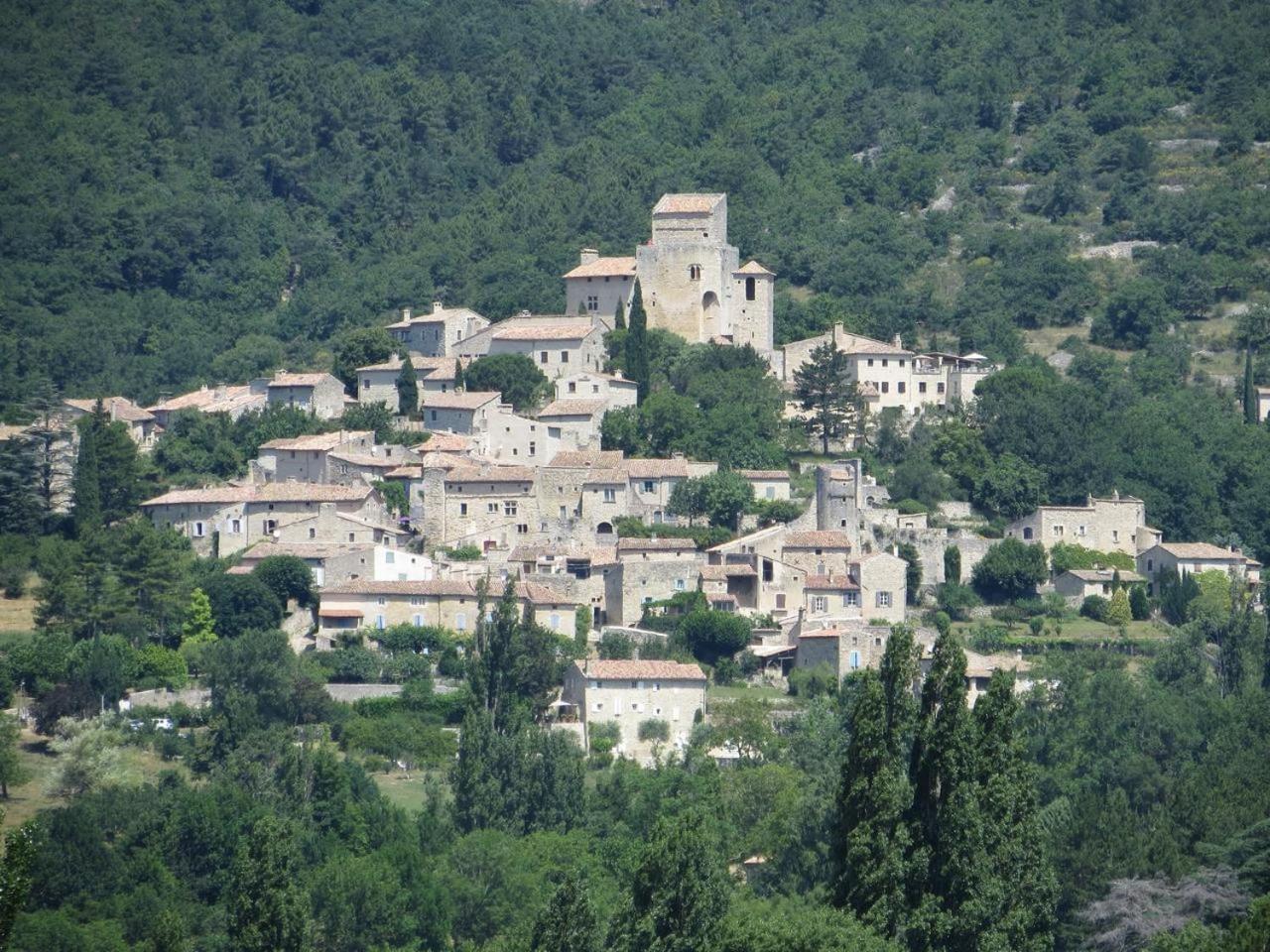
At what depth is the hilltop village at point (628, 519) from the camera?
67125 millimetres

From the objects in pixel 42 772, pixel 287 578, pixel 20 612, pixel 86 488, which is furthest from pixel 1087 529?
pixel 42 772

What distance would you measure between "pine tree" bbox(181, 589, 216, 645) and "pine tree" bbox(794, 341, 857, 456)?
2076cm

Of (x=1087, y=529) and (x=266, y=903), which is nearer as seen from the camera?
(x=266, y=903)

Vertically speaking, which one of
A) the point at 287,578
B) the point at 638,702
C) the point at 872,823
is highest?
the point at 287,578

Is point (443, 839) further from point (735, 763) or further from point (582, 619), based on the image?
point (582, 619)

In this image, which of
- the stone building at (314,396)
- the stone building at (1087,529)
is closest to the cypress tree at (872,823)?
the stone building at (1087,529)

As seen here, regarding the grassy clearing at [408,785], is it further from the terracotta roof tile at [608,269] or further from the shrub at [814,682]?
the terracotta roof tile at [608,269]

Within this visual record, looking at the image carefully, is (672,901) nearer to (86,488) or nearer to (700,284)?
(86,488)

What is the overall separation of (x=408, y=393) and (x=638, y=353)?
275 inches

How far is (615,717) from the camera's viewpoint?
6378 cm

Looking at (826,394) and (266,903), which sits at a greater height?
(826,394)

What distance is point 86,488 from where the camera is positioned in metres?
74.7

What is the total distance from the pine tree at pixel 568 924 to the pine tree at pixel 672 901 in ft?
1.43

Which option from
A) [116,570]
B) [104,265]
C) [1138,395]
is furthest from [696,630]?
[104,265]
